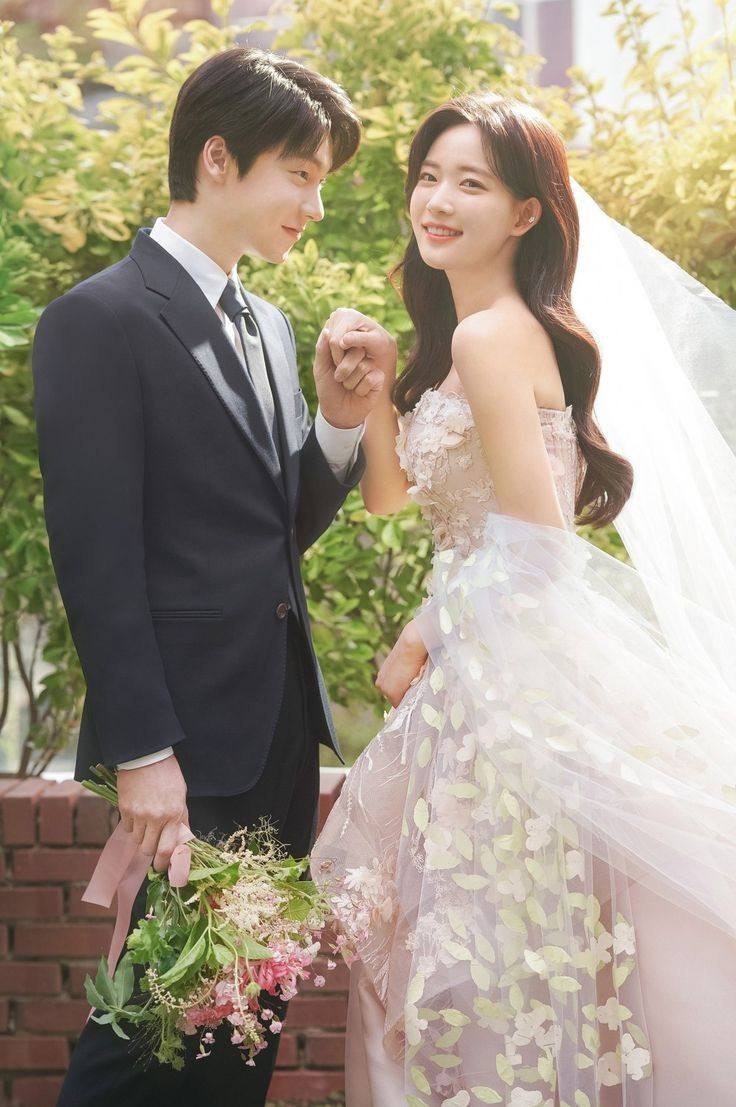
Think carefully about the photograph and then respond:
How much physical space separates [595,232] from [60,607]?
186 centimetres

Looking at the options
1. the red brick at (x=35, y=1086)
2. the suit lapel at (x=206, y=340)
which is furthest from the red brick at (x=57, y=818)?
the suit lapel at (x=206, y=340)

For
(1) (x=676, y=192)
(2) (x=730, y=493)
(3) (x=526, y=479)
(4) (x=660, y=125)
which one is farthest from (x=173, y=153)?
(4) (x=660, y=125)

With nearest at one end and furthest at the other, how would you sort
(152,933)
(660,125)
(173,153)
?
(152,933) → (173,153) → (660,125)

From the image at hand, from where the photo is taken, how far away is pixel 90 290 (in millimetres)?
2139

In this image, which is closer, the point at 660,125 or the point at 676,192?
the point at 676,192

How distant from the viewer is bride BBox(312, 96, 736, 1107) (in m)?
2.03

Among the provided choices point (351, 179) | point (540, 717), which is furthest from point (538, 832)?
point (351, 179)

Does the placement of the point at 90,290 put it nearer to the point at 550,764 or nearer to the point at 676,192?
the point at 550,764

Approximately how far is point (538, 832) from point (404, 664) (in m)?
0.43

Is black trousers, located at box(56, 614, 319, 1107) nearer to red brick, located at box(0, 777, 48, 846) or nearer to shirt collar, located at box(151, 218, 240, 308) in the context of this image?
shirt collar, located at box(151, 218, 240, 308)

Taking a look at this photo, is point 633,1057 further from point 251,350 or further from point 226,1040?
point 251,350

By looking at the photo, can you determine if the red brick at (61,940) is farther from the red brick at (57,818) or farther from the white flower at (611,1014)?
the white flower at (611,1014)

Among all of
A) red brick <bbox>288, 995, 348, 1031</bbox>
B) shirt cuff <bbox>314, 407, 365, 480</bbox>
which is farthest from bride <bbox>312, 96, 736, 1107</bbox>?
red brick <bbox>288, 995, 348, 1031</bbox>

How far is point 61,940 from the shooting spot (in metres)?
3.21
